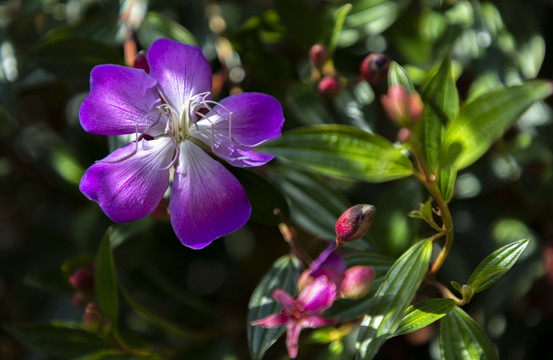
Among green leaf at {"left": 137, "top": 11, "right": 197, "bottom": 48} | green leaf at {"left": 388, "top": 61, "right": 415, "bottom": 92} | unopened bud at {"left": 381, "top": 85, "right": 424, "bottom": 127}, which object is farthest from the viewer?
green leaf at {"left": 137, "top": 11, "right": 197, "bottom": 48}

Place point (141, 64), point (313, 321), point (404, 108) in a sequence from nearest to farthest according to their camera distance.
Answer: point (404, 108) → point (313, 321) → point (141, 64)

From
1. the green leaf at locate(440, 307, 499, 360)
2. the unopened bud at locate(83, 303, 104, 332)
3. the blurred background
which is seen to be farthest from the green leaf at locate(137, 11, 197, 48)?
the green leaf at locate(440, 307, 499, 360)

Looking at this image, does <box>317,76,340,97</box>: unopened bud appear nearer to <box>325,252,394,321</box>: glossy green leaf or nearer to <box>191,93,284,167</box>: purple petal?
<box>191,93,284,167</box>: purple petal

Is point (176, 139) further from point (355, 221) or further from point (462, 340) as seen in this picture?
point (462, 340)

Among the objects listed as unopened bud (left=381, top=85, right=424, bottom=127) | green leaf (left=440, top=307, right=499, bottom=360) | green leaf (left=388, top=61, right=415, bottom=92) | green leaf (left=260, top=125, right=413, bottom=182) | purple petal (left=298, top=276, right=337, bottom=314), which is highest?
unopened bud (left=381, top=85, right=424, bottom=127)

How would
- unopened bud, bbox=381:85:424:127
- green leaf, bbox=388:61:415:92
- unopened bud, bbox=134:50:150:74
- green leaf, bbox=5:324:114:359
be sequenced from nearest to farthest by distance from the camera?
1. unopened bud, bbox=381:85:424:127
2. green leaf, bbox=388:61:415:92
3. unopened bud, bbox=134:50:150:74
4. green leaf, bbox=5:324:114:359

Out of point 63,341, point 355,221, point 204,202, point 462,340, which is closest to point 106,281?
point 63,341

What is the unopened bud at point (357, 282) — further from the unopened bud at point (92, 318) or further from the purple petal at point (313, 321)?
the unopened bud at point (92, 318)
